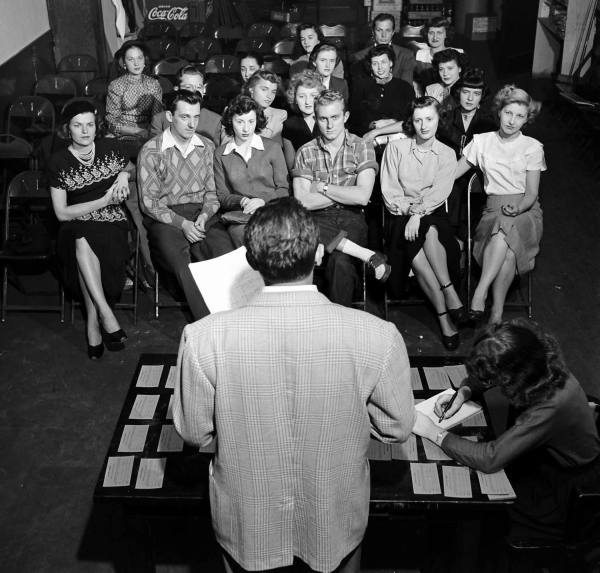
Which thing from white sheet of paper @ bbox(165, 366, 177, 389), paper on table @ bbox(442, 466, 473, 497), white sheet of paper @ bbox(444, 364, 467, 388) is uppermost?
white sheet of paper @ bbox(165, 366, 177, 389)

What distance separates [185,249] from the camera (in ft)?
15.1

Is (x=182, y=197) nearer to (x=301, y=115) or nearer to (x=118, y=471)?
(x=301, y=115)

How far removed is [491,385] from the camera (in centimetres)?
262

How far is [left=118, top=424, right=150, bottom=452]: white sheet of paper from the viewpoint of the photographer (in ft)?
8.34

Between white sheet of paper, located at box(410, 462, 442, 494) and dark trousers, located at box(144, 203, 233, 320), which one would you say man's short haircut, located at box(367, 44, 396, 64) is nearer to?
dark trousers, located at box(144, 203, 233, 320)

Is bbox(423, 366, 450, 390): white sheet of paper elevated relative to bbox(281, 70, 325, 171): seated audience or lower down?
lower down

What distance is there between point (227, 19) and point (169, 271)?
7.13 metres

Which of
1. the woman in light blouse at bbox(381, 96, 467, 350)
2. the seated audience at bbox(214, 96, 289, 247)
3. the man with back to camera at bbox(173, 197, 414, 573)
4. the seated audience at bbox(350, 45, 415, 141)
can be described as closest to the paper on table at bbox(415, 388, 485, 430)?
the man with back to camera at bbox(173, 197, 414, 573)

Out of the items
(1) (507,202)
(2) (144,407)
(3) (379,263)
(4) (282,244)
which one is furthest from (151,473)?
(1) (507,202)

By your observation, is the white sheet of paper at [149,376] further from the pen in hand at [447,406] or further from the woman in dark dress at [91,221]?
the woman in dark dress at [91,221]

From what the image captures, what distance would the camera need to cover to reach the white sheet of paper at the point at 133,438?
8.34ft

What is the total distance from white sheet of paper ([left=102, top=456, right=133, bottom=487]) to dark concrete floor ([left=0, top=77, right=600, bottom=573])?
1.26 feet

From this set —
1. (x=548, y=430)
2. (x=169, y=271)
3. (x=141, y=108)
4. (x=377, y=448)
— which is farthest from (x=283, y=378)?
(x=141, y=108)

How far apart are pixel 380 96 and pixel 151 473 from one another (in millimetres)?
3999
